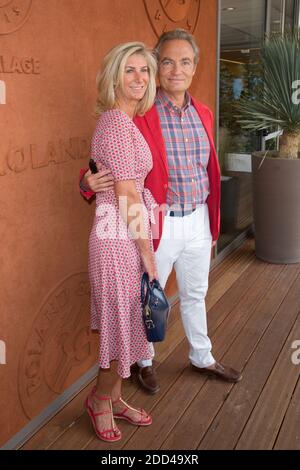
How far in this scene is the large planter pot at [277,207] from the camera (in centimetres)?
406

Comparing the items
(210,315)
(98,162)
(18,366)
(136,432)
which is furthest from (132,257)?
(210,315)

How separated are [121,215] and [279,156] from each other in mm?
2787

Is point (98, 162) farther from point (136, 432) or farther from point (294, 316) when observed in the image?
point (294, 316)

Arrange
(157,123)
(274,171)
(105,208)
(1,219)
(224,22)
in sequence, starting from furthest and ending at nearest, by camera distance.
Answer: (274,171) < (224,22) < (157,123) < (105,208) < (1,219)

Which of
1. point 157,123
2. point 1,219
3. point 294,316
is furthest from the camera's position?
point 294,316

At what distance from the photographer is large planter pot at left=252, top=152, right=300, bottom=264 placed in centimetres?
406

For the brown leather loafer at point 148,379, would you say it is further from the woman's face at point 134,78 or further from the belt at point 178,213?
the woman's face at point 134,78

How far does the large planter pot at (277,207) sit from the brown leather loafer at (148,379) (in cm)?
218

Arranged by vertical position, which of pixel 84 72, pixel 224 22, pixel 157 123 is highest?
pixel 224 22

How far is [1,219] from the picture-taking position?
1.80 meters

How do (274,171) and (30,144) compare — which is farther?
(274,171)

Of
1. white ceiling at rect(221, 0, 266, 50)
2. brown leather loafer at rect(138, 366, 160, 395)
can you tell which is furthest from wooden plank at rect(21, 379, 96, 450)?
white ceiling at rect(221, 0, 266, 50)

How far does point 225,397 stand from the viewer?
7.92 ft

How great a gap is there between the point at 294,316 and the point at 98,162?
2092 mm
